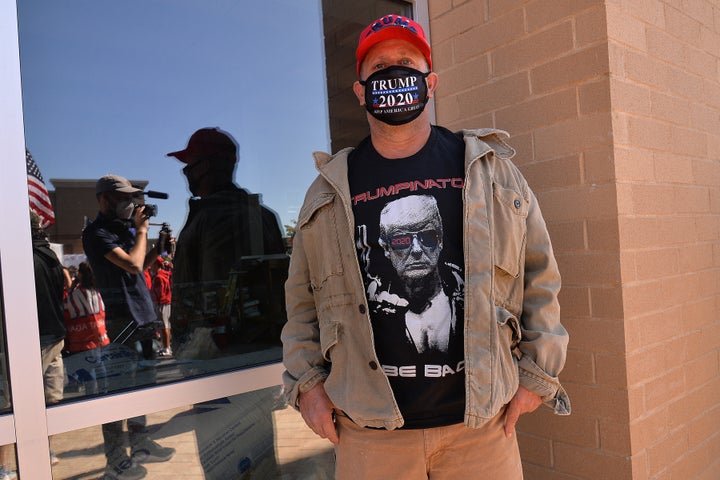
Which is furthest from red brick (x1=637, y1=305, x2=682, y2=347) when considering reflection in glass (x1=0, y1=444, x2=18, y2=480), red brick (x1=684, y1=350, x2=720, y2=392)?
reflection in glass (x1=0, y1=444, x2=18, y2=480)

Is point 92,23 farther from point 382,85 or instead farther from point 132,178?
point 382,85

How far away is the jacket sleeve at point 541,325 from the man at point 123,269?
1510 millimetres

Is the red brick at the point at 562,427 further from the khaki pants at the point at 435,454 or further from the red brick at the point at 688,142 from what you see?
the red brick at the point at 688,142

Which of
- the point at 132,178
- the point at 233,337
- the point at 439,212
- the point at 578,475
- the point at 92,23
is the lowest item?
the point at 578,475

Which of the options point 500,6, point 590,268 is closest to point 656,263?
point 590,268

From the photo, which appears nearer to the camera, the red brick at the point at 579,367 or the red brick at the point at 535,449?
the red brick at the point at 579,367

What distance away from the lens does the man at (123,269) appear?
6.96ft

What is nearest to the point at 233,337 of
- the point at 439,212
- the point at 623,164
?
the point at 439,212

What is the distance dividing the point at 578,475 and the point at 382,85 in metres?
1.79

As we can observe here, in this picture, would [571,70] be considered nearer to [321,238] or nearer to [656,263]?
[656,263]

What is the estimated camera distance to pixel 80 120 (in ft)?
8.83

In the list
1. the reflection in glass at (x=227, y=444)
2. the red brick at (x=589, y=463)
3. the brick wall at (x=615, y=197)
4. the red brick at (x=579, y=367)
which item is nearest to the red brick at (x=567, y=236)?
the brick wall at (x=615, y=197)

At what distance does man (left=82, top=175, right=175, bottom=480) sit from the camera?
2121mm

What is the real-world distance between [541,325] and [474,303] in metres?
0.26
